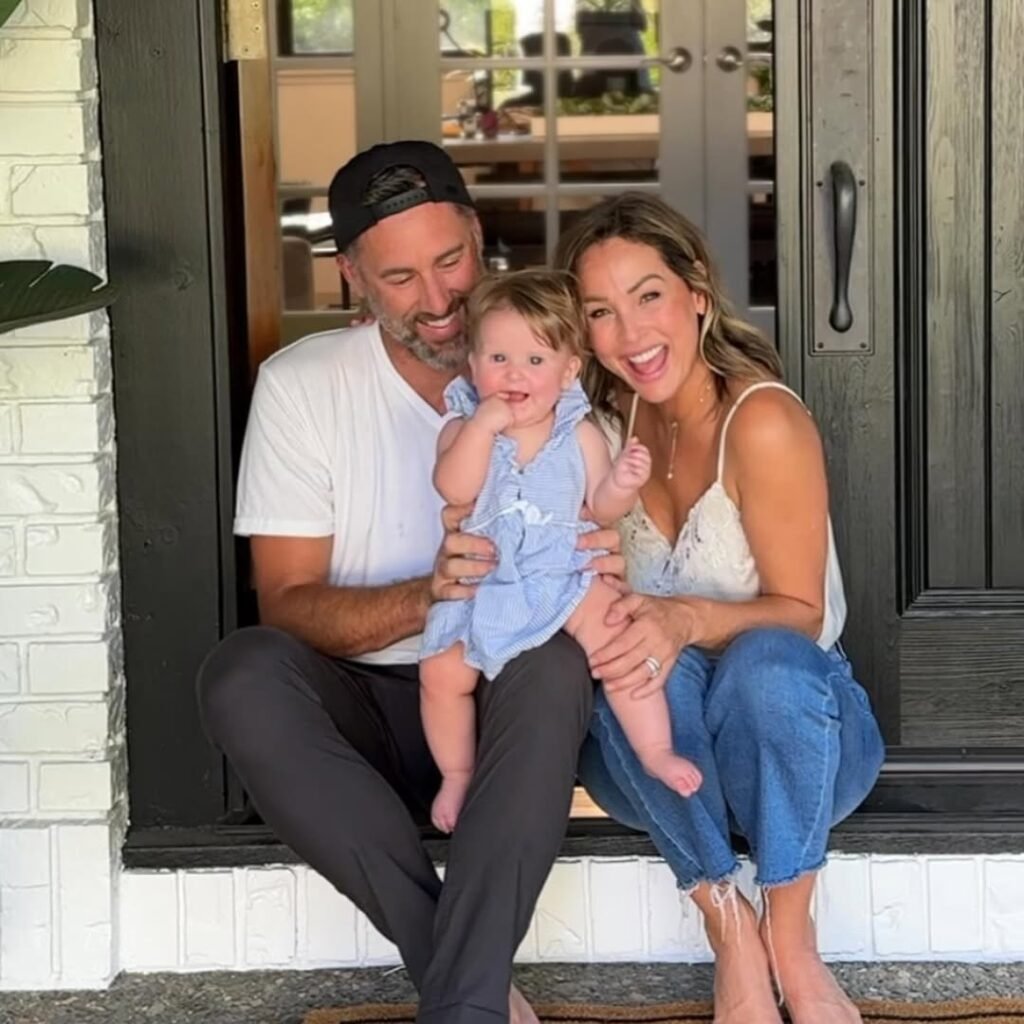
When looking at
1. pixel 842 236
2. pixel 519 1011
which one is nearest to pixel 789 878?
pixel 519 1011

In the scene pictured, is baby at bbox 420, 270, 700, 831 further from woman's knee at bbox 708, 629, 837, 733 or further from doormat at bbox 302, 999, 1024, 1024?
doormat at bbox 302, 999, 1024, 1024

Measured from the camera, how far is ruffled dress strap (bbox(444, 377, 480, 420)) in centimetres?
234

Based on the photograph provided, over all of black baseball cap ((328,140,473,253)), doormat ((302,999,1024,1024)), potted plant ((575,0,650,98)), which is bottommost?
doormat ((302,999,1024,1024))

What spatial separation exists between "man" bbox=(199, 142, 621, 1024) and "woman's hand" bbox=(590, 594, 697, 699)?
4 centimetres

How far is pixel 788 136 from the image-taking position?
8.95 feet

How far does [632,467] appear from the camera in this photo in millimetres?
2256

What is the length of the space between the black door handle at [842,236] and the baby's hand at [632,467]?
61 centimetres

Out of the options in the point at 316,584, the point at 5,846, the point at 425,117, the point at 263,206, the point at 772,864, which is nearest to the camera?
the point at 772,864

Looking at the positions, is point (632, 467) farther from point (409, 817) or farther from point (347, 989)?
point (347, 989)

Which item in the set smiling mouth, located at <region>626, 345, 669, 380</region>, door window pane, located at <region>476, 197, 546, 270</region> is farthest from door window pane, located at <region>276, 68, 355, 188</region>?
smiling mouth, located at <region>626, 345, 669, 380</region>

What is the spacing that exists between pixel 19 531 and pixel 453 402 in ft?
2.38

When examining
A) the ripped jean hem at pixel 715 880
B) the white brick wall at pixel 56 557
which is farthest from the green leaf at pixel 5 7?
the ripped jean hem at pixel 715 880

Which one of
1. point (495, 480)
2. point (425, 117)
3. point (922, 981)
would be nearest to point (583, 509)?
point (495, 480)

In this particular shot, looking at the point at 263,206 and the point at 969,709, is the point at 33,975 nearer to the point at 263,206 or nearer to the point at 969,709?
the point at 263,206
